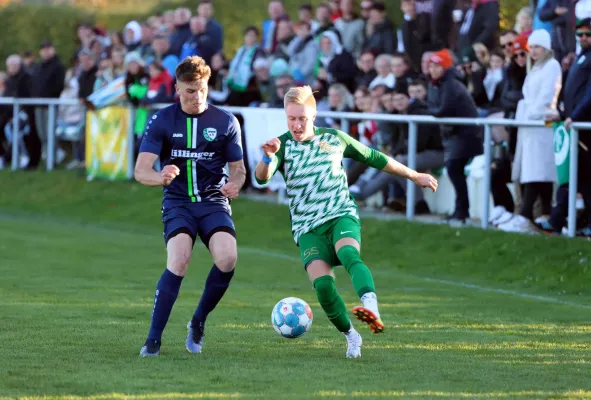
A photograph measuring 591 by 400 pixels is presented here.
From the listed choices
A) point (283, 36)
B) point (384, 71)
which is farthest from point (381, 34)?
point (283, 36)

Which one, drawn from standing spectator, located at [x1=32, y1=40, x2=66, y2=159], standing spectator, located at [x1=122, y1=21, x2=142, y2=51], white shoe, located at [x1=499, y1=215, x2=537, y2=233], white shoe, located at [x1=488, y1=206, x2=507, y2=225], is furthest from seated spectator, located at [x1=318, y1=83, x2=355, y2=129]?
standing spectator, located at [x1=32, y1=40, x2=66, y2=159]

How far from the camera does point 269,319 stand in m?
9.93

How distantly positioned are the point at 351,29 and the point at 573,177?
6.83m

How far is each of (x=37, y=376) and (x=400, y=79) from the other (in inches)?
385

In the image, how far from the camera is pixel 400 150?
1553cm

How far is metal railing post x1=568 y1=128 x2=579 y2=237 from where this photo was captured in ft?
41.3

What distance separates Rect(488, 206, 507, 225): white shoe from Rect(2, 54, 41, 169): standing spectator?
11.7 metres

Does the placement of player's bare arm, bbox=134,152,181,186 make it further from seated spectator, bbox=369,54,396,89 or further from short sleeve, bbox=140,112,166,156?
seated spectator, bbox=369,54,396,89

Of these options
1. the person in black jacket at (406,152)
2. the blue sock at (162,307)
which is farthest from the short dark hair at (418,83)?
→ the blue sock at (162,307)

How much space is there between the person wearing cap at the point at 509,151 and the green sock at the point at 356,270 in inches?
247

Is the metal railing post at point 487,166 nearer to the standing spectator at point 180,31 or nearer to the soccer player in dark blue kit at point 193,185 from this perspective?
the soccer player in dark blue kit at point 193,185

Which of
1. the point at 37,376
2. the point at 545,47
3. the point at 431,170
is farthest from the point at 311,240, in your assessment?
the point at 431,170

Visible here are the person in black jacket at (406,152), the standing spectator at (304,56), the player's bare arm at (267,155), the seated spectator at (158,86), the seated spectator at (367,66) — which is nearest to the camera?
the player's bare arm at (267,155)

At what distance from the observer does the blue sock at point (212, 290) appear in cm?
823
